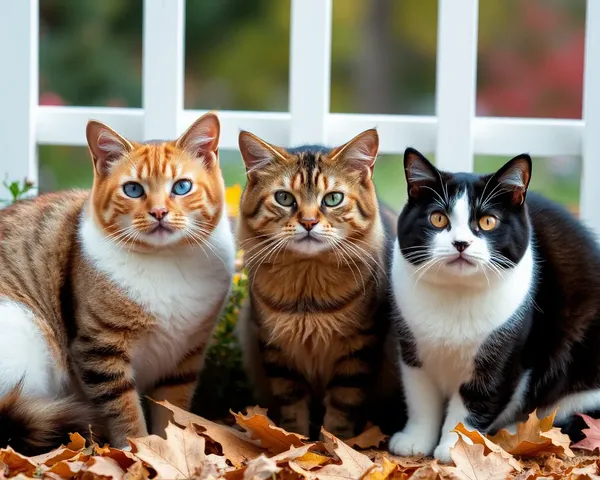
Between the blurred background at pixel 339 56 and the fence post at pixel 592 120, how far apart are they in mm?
3605

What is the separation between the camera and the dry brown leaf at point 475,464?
2.11 metres

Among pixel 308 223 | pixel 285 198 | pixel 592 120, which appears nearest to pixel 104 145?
pixel 285 198

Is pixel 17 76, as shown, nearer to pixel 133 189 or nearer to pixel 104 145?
pixel 104 145

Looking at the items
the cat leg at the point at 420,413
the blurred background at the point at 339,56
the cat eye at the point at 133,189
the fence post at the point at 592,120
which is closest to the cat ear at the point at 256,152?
the cat eye at the point at 133,189

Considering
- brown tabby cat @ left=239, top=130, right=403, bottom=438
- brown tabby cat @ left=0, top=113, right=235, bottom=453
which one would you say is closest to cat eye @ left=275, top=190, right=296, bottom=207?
brown tabby cat @ left=239, top=130, right=403, bottom=438

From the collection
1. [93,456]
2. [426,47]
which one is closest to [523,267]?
[93,456]

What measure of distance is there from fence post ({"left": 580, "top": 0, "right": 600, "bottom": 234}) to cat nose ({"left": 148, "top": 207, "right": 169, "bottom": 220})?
1.80 metres

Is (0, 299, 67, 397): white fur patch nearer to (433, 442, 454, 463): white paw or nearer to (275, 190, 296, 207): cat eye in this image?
(275, 190, 296, 207): cat eye

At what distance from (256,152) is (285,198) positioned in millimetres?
193

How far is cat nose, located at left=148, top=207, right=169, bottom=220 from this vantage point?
247cm

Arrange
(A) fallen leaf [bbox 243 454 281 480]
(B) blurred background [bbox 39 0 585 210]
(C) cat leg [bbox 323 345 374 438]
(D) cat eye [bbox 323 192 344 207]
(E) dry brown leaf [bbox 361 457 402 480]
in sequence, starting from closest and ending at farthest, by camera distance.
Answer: (A) fallen leaf [bbox 243 454 281 480] < (E) dry brown leaf [bbox 361 457 402 480] < (D) cat eye [bbox 323 192 344 207] < (C) cat leg [bbox 323 345 374 438] < (B) blurred background [bbox 39 0 585 210]

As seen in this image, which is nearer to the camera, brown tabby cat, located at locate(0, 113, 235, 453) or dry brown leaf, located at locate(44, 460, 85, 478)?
dry brown leaf, located at locate(44, 460, 85, 478)

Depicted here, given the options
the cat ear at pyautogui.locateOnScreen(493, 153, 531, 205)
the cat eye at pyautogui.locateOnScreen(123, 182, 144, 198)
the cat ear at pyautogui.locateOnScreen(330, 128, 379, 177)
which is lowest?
the cat eye at pyautogui.locateOnScreen(123, 182, 144, 198)

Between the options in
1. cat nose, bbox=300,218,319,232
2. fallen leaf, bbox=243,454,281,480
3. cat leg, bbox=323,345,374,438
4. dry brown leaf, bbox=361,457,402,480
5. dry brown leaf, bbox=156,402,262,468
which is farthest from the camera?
cat leg, bbox=323,345,374,438
